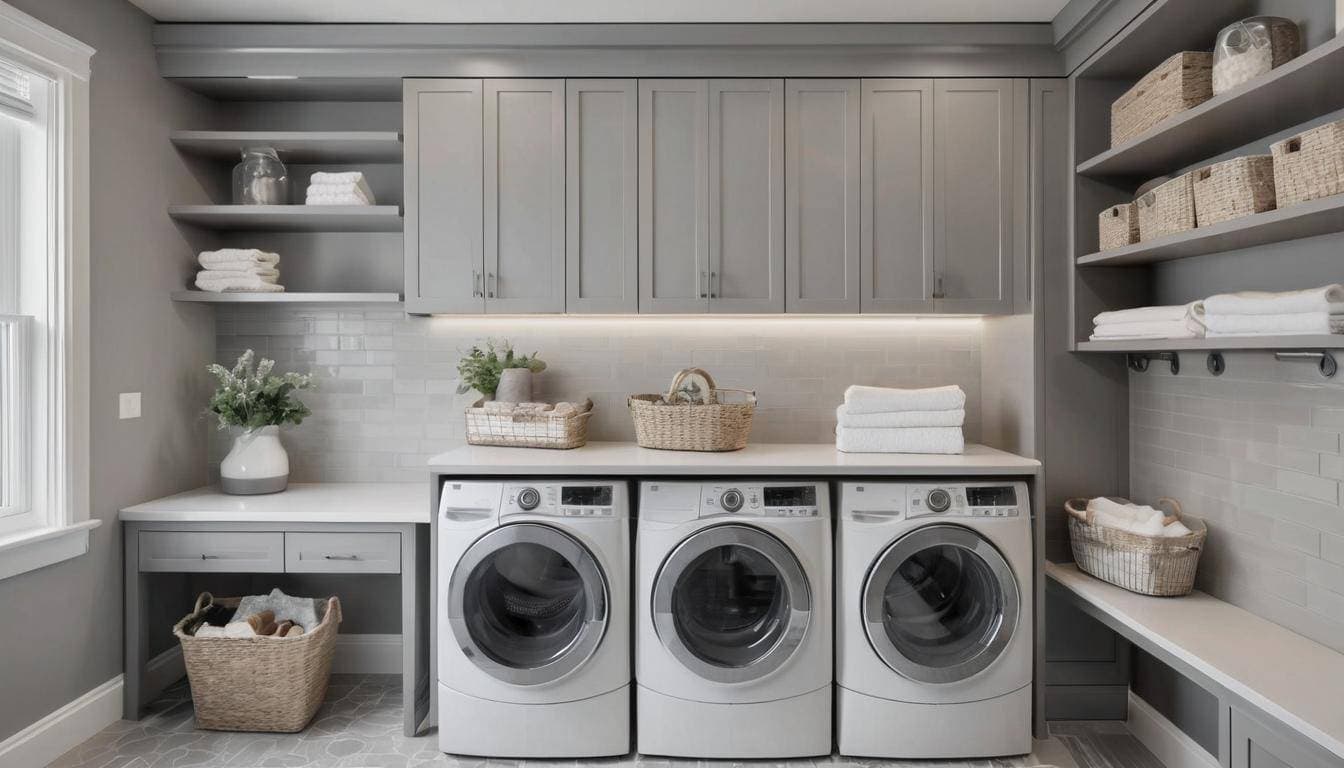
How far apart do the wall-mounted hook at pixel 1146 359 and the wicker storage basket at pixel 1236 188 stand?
59cm

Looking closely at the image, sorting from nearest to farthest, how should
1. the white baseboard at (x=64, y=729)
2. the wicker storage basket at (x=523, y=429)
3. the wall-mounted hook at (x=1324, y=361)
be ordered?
the wall-mounted hook at (x=1324, y=361) → the white baseboard at (x=64, y=729) → the wicker storage basket at (x=523, y=429)

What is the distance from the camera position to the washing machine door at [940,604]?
235 cm

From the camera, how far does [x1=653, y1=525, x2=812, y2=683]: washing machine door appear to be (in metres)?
2.35

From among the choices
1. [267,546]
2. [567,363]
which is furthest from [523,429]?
[267,546]

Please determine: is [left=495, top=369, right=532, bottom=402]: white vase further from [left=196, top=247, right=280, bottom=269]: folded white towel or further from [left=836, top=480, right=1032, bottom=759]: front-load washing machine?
[left=836, top=480, right=1032, bottom=759]: front-load washing machine

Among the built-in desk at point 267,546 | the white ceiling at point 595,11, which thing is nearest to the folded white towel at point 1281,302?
the white ceiling at point 595,11

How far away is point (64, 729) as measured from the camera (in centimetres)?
236

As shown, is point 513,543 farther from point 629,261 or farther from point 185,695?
point 185,695

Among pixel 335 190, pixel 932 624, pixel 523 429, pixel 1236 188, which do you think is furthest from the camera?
pixel 335 190

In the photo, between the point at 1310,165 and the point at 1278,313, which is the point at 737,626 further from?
the point at 1310,165

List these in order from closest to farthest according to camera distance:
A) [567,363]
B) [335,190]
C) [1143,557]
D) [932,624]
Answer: [1143,557], [932,624], [335,190], [567,363]

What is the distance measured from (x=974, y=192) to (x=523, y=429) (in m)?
1.93

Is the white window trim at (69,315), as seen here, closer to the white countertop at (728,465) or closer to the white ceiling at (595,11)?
the white ceiling at (595,11)

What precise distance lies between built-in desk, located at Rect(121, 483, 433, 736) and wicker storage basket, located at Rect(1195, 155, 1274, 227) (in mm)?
2565
